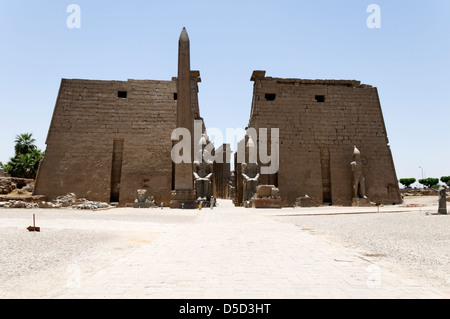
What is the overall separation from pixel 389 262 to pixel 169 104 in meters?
18.1

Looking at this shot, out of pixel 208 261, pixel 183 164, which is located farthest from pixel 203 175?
pixel 208 261

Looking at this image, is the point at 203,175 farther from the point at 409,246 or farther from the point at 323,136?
the point at 409,246

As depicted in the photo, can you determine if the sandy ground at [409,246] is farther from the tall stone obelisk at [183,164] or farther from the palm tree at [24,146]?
the palm tree at [24,146]

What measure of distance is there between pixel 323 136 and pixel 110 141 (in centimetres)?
1329

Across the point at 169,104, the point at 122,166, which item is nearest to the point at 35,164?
the point at 122,166

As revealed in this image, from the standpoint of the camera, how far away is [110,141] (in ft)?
63.9

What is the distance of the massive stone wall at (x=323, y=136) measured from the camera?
1978 cm

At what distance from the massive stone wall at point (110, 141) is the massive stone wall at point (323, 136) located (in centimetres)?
549

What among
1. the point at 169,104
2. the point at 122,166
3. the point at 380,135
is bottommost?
the point at 122,166

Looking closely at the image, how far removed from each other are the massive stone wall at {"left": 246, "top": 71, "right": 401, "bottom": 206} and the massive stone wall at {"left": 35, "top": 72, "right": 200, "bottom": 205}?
549 centimetres

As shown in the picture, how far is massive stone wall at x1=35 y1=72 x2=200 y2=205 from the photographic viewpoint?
18.8 meters
